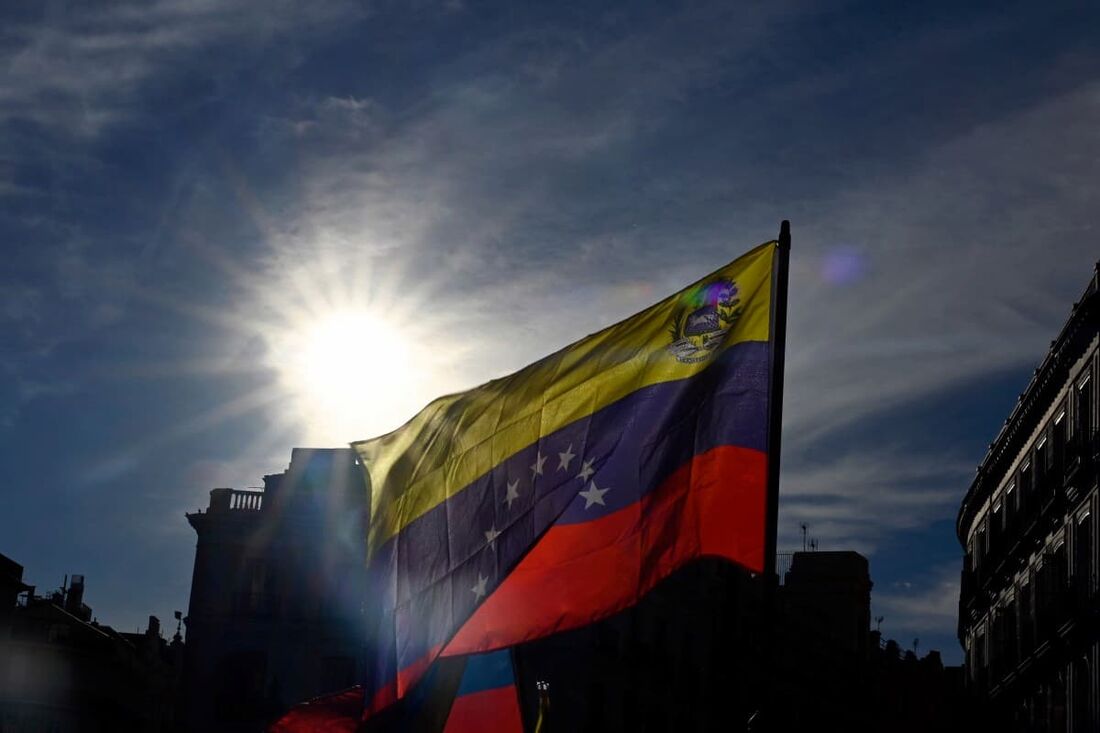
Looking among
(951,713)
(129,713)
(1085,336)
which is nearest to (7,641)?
(129,713)

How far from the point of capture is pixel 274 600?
64938 millimetres

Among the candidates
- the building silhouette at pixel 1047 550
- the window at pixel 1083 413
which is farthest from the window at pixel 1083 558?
the window at pixel 1083 413

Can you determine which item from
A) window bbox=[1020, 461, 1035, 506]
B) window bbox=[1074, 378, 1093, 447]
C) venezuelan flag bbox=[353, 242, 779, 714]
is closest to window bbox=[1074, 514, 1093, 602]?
window bbox=[1074, 378, 1093, 447]

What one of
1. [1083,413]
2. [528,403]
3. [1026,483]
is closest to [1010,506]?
[1026,483]

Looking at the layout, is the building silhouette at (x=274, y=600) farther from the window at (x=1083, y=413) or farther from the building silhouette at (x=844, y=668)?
the window at (x=1083, y=413)

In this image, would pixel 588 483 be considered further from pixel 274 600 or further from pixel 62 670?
pixel 62 670

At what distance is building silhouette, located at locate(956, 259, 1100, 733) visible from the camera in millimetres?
44219

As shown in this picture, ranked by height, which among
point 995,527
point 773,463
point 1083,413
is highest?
point 995,527

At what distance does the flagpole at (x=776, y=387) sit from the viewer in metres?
11.2

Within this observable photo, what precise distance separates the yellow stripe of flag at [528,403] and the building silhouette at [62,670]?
56294mm

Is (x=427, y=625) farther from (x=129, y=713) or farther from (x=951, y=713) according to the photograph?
(x=129, y=713)

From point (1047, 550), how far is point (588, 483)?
40.6 m

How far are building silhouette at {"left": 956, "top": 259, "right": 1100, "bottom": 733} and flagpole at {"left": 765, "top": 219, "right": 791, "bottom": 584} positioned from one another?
33.8 meters

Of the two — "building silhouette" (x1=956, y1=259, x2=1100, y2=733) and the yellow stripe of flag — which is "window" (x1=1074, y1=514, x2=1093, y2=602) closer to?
"building silhouette" (x1=956, y1=259, x2=1100, y2=733)
